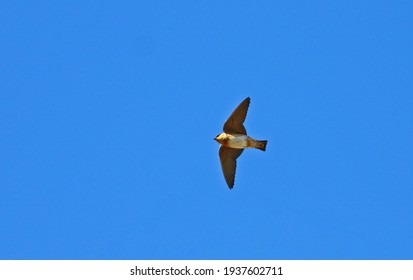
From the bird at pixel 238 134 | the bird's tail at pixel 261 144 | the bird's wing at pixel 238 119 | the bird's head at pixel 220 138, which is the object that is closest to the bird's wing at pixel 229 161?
the bird at pixel 238 134

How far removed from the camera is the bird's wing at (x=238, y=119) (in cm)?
1720

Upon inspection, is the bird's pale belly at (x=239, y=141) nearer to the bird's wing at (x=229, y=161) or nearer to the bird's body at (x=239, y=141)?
the bird's body at (x=239, y=141)

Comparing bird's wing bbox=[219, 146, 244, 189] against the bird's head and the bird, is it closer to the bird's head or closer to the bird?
the bird

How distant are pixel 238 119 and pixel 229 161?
0.77 meters

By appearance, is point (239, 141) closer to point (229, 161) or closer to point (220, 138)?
point (220, 138)

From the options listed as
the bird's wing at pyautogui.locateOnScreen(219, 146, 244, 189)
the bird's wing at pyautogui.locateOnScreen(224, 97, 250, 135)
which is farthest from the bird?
the bird's wing at pyautogui.locateOnScreen(219, 146, 244, 189)

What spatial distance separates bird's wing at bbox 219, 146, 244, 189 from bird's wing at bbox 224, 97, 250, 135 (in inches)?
17.5

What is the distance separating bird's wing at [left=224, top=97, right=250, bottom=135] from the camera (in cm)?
1720

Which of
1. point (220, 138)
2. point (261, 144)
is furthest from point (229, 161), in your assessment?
point (261, 144)

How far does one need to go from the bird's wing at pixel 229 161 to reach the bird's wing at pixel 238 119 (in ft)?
1.46
